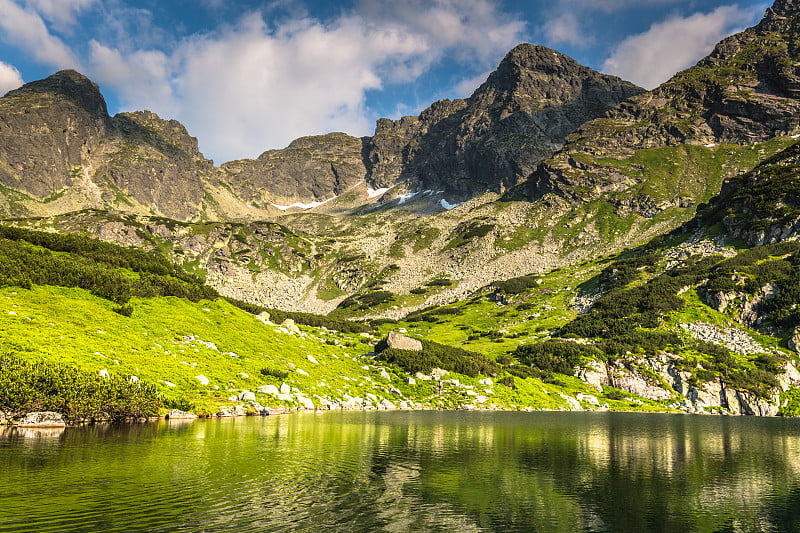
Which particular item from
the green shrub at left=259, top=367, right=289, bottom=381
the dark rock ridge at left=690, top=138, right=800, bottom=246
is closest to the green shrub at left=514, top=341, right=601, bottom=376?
the green shrub at left=259, top=367, right=289, bottom=381

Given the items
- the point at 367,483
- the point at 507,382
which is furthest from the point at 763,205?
the point at 367,483

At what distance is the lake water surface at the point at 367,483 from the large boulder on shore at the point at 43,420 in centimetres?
223

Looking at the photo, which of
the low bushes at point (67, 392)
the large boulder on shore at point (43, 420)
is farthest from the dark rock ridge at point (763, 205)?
the large boulder on shore at point (43, 420)

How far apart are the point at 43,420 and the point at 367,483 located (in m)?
28.2

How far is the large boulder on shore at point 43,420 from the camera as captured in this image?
33.2 meters

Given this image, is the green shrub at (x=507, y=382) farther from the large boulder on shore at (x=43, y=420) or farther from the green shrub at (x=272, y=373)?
the large boulder on shore at (x=43, y=420)

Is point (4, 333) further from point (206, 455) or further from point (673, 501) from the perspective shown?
point (673, 501)

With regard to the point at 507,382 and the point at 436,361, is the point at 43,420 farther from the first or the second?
the point at 507,382

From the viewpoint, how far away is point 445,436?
42594 mm

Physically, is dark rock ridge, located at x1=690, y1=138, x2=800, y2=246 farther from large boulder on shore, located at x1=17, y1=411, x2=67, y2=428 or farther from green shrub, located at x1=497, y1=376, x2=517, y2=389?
large boulder on shore, located at x1=17, y1=411, x2=67, y2=428

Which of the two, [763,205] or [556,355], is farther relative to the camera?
[763,205]

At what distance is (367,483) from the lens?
23266 millimetres

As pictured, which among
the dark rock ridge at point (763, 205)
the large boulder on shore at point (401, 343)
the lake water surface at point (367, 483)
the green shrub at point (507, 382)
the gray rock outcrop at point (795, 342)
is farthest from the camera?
the dark rock ridge at point (763, 205)

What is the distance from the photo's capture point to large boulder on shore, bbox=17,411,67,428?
3325cm
